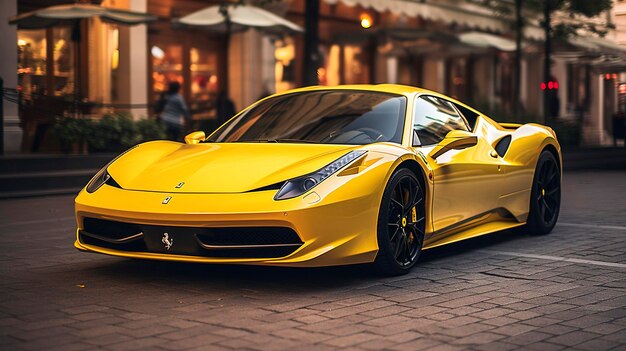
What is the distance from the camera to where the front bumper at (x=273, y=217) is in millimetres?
5789

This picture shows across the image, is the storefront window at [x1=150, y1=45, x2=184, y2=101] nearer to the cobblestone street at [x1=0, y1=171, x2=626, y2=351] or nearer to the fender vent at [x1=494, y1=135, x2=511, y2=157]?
the cobblestone street at [x1=0, y1=171, x2=626, y2=351]

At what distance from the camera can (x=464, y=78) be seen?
36125 mm

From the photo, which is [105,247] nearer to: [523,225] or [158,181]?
[158,181]

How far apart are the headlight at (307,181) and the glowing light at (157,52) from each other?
16.2 metres

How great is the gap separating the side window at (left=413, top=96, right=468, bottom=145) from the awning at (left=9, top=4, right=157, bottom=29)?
1004 centimetres

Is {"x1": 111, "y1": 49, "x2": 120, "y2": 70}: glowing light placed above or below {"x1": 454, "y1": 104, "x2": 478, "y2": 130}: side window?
above

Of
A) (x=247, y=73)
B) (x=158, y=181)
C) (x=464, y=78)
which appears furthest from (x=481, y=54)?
(x=158, y=181)

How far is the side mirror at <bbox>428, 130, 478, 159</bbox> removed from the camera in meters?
7.12

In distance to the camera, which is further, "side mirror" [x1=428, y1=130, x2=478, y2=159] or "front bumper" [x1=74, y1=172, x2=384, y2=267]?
"side mirror" [x1=428, y1=130, x2=478, y2=159]

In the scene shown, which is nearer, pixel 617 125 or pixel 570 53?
pixel 570 53

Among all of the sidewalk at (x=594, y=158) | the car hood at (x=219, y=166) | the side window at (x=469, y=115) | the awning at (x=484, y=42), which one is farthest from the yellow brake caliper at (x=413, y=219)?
the awning at (x=484, y=42)

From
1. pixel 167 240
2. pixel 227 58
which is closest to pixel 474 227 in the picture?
pixel 167 240

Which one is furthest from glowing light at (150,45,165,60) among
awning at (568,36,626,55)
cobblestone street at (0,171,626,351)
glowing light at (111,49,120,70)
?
cobblestone street at (0,171,626,351)

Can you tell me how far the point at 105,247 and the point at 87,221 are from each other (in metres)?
0.24
